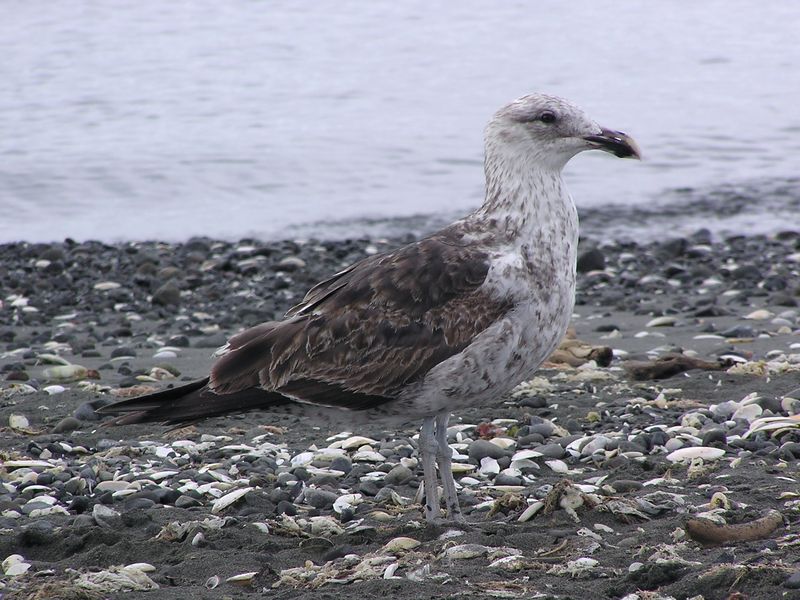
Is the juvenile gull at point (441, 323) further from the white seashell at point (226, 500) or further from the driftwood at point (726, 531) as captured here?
the driftwood at point (726, 531)

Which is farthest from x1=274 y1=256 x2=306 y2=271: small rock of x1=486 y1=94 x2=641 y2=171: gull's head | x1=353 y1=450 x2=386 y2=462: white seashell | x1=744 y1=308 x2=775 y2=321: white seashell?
x1=486 y1=94 x2=641 y2=171: gull's head

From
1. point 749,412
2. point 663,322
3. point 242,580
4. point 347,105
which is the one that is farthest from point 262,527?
point 347,105

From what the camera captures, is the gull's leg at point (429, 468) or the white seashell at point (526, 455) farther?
the white seashell at point (526, 455)

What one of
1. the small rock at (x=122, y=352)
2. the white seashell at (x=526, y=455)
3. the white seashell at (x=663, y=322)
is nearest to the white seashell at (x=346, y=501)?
the white seashell at (x=526, y=455)

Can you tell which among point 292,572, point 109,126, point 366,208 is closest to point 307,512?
point 292,572

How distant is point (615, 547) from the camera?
182 inches

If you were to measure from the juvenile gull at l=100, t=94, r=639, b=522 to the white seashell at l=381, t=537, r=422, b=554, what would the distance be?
0.26 m

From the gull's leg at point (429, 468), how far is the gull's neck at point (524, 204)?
90 centimetres

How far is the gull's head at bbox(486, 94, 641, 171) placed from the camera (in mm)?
5445

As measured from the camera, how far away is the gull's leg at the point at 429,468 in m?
5.17

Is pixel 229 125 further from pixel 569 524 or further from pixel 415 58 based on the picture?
pixel 569 524

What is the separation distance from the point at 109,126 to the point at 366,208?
6227mm

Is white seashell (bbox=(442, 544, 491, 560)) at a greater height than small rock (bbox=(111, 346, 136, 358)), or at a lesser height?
greater

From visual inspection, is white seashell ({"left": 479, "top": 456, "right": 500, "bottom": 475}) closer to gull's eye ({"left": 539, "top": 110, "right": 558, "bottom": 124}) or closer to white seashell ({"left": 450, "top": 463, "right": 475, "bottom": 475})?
white seashell ({"left": 450, "top": 463, "right": 475, "bottom": 475})
